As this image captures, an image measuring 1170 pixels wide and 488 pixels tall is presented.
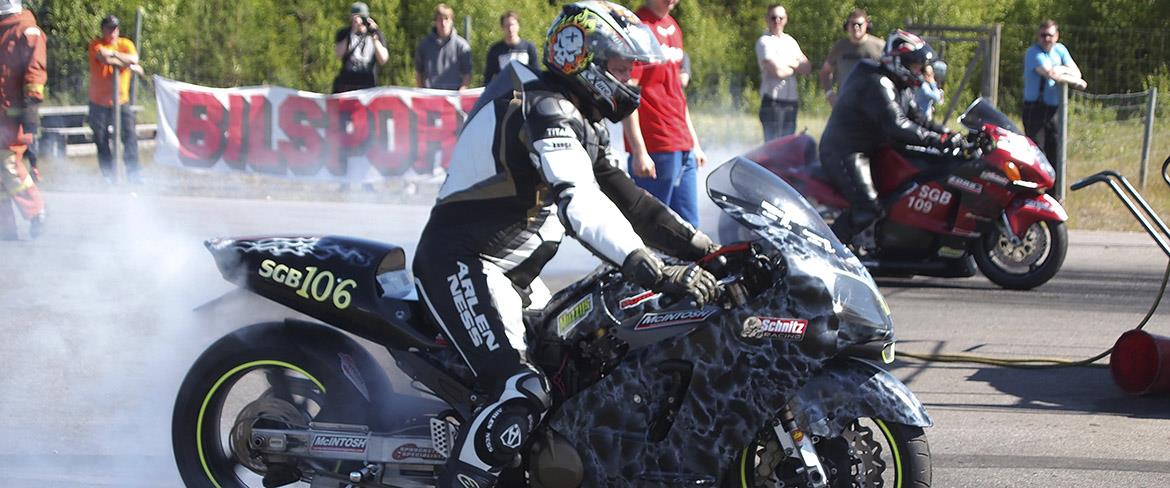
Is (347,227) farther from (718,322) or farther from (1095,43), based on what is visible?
(1095,43)

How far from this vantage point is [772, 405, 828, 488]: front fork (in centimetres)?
413

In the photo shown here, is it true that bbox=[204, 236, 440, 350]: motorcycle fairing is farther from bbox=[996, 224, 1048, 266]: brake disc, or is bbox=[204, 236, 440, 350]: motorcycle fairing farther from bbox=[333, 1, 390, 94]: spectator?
bbox=[333, 1, 390, 94]: spectator

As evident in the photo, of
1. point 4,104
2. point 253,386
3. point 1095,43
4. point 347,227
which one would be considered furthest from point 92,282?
point 1095,43

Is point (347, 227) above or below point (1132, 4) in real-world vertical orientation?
below

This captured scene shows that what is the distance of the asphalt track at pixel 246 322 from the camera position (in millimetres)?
5398

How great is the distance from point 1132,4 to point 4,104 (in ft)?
88.5

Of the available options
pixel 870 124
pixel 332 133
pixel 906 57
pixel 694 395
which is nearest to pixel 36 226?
pixel 332 133

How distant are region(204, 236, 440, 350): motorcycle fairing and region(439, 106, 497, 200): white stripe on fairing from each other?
14.6 inches

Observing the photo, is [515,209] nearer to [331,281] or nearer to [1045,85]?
[331,281]

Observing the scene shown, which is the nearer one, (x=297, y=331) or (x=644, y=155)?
(x=297, y=331)

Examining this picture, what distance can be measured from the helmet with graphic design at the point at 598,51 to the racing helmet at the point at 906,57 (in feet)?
17.8

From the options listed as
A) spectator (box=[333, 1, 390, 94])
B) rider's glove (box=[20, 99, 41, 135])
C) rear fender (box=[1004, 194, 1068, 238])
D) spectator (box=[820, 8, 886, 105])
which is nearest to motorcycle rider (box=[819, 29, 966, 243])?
rear fender (box=[1004, 194, 1068, 238])

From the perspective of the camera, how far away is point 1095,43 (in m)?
19.6

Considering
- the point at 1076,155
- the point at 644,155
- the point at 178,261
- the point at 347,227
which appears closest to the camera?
the point at 644,155
